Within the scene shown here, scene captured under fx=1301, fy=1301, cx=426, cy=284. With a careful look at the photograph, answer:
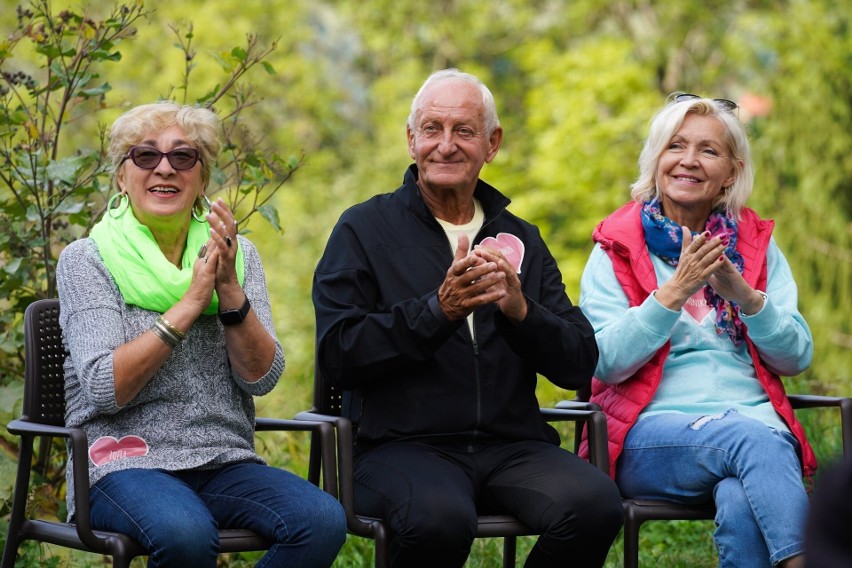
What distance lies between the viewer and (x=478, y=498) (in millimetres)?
3729

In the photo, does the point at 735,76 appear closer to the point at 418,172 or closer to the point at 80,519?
the point at 418,172

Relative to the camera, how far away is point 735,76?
18828mm

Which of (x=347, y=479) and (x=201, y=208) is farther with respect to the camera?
(x=201, y=208)

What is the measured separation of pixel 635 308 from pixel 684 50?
621 inches

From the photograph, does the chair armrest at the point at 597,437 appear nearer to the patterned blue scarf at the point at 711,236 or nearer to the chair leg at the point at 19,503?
the patterned blue scarf at the point at 711,236

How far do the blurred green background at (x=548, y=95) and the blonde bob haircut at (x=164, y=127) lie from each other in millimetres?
3430

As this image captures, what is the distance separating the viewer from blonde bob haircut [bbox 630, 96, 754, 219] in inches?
167

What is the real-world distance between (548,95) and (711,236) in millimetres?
13999

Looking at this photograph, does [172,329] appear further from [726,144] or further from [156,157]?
[726,144]

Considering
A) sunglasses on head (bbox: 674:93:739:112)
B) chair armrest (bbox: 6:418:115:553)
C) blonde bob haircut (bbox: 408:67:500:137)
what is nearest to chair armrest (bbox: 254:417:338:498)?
chair armrest (bbox: 6:418:115:553)

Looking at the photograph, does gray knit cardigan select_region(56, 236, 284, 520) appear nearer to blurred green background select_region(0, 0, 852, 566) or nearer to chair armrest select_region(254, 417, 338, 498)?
chair armrest select_region(254, 417, 338, 498)

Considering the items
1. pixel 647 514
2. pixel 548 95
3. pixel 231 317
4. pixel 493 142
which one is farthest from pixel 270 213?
pixel 548 95

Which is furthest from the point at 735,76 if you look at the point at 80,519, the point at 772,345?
the point at 80,519

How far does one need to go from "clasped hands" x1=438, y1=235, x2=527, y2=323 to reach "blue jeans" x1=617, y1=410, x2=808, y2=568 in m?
0.70
